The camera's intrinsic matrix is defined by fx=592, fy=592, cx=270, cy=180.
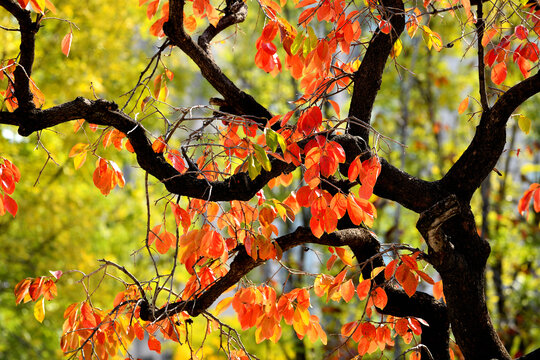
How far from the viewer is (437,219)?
1.94 metres

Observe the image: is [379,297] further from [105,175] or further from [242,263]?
[105,175]

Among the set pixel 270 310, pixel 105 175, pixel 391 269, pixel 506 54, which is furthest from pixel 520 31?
pixel 105 175

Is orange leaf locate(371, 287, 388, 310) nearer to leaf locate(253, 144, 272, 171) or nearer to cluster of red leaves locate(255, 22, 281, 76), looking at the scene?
leaf locate(253, 144, 272, 171)

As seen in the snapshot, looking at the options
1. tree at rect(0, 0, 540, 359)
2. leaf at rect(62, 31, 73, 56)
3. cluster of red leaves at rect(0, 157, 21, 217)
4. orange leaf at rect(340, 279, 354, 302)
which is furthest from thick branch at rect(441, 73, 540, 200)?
cluster of red leaves at rect(0, 157, 21, 217)

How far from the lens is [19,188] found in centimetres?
527

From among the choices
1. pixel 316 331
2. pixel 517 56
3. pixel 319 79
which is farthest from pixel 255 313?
pixel 517 56

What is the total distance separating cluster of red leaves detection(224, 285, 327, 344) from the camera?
2424mm

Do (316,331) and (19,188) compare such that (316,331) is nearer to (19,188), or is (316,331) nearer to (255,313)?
(255,313)

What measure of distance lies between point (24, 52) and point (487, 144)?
1.70 m

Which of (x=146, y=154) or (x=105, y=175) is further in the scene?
(x=105, y=175)

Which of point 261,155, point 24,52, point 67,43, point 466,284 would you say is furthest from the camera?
point 67,43

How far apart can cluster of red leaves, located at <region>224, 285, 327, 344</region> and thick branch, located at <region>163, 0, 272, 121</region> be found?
73 centimetres

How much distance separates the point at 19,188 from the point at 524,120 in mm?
4312

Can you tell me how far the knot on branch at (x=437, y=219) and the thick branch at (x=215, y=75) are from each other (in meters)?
0.79
